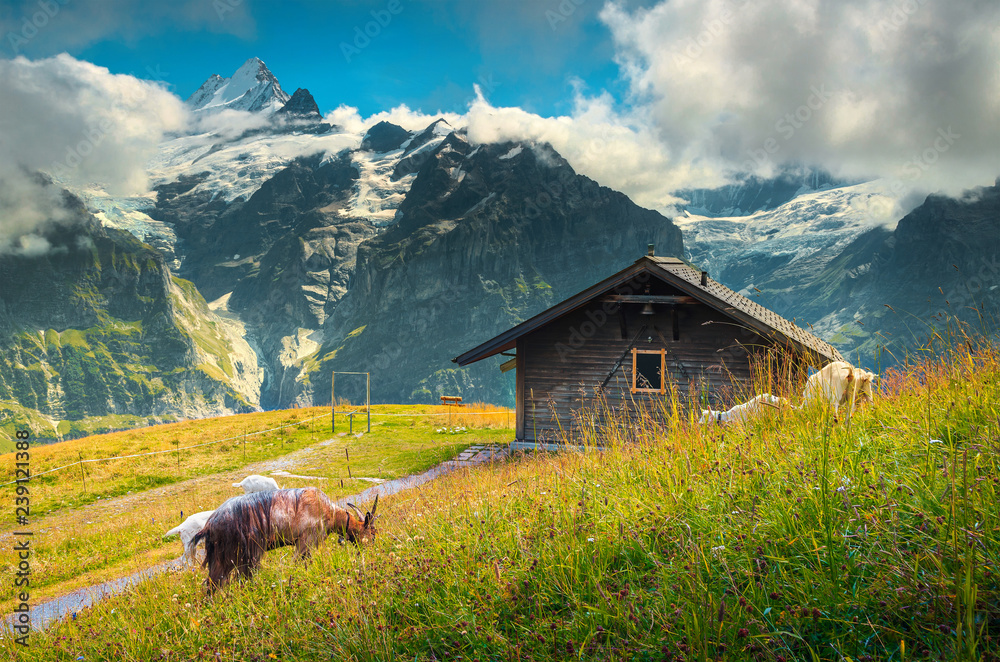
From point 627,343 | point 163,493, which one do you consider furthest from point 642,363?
point 163,493

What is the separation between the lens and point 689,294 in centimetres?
1648

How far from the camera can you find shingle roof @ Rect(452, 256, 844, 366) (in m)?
14.8

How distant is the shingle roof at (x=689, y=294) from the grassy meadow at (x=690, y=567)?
31.6 ft

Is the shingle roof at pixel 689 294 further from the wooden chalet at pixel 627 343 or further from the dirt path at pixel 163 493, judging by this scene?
the dirt path at pixel 163 493

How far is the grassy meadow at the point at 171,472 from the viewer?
9930 millimetres

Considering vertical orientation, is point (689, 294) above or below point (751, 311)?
above

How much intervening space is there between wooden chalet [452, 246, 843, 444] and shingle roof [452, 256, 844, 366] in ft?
0.12

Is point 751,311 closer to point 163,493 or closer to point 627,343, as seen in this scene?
point 627,343

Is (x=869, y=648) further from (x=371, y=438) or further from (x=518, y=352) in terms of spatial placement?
(x=371, y=438)

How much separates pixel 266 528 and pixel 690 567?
4590 millimetres

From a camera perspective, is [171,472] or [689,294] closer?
[689,294]

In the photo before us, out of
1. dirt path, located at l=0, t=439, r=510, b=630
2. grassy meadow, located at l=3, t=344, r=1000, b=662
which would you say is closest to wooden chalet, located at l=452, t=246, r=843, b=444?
dirt path, located at l=0, t=439, r=510, b=630

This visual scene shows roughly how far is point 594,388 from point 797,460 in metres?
13.9

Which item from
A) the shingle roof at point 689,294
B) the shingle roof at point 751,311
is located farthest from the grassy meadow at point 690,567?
the shingle roof at point 689,294
